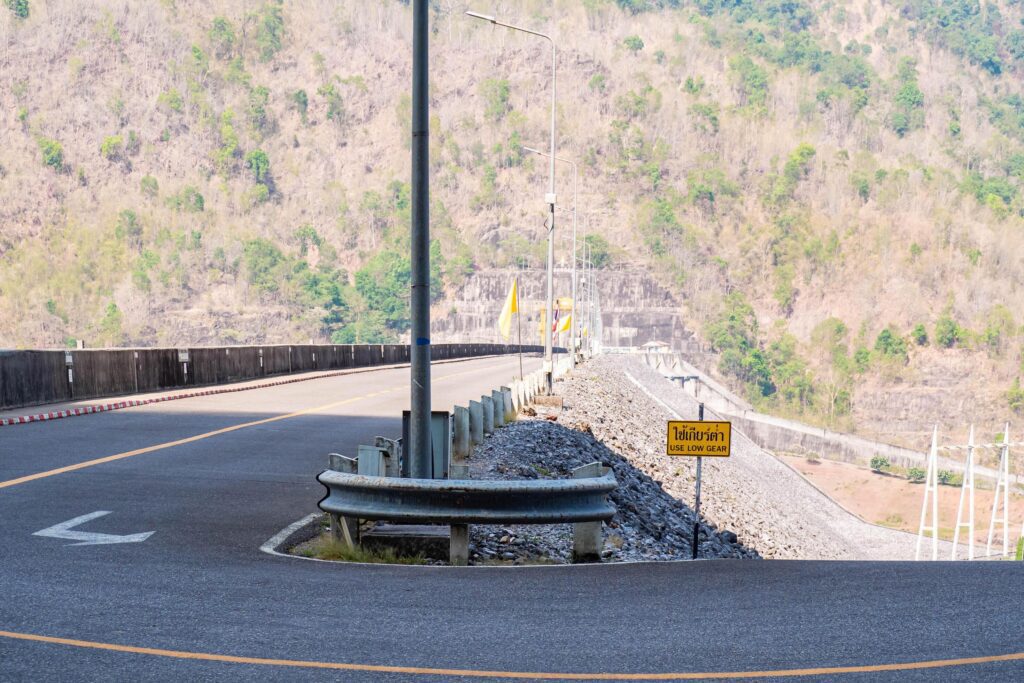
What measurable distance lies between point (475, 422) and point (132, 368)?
12.8 m

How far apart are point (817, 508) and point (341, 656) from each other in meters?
83.6

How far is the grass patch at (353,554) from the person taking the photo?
10453 mm

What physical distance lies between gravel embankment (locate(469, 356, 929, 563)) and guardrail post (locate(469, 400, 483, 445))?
25 cm

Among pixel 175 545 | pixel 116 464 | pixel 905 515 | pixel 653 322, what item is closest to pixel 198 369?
pixel 116 464

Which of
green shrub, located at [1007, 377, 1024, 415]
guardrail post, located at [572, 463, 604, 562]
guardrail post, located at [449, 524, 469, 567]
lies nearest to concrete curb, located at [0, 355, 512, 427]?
guardrail post, located at [449, 524, 469, 567]

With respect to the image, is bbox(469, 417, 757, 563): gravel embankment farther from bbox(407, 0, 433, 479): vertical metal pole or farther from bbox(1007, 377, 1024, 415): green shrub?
bbox(1007, 377, 1024, 415): green shrub

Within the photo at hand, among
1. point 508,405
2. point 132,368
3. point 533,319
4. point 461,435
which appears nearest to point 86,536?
point 461,435

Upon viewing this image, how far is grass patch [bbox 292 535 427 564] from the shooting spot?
10453 mm

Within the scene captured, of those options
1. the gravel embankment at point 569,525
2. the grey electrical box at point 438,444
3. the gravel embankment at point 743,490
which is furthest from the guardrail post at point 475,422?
the gravel embankment at point 743,490

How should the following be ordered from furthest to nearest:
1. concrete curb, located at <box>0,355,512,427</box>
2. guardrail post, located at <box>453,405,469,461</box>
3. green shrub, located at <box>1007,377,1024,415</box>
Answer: green shrub, located at <box>1007,377,1024,415</box> < concrete curb, located at <box>0,355,512,427</box> < guardrail post, located at <box>453,405,469,461</box>

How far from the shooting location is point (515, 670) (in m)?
6.40

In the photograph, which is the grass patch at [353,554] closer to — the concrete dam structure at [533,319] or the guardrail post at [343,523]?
the guardrail post at [343,523]

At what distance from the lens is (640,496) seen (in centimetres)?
2892

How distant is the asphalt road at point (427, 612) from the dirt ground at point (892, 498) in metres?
98.8
